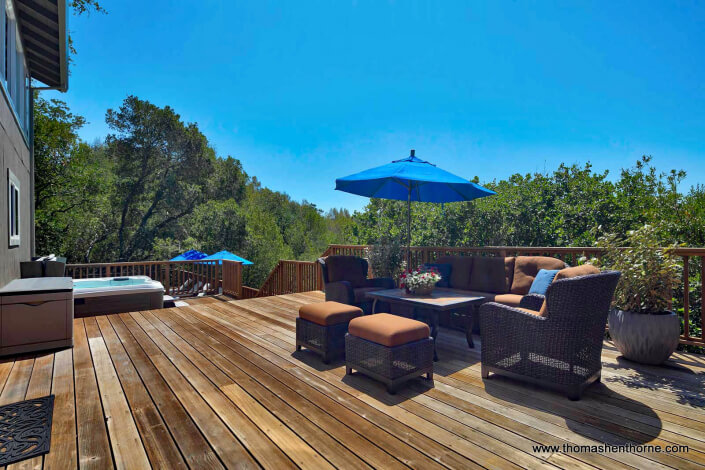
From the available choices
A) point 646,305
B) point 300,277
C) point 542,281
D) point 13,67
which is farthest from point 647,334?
point 13,67

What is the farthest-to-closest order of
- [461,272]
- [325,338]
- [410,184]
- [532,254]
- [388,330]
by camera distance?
[532,254] < [410,184] < [461,272] < [325,338] < [388,330]

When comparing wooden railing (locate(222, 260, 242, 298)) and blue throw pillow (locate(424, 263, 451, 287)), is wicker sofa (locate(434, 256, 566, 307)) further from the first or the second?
wooden railing (locate(222, 260, 242, 298))

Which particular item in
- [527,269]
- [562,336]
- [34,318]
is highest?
[527,269]

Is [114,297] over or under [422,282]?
under

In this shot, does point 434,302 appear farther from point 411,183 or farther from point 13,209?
point 13,209

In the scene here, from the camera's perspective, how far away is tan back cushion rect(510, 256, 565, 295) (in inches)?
164

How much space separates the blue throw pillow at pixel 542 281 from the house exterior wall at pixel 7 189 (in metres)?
5.65

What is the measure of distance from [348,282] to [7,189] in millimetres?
4176

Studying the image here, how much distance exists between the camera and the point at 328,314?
10.8 feet

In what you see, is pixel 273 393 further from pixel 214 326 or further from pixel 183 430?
pixel 214 326

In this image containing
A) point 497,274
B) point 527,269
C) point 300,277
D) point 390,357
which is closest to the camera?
point 390,357

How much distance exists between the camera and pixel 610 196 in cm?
710

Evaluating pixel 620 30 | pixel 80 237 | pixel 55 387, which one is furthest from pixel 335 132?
pixel 55 387

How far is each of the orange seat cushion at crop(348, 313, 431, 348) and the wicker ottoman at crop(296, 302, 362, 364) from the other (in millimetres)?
353
